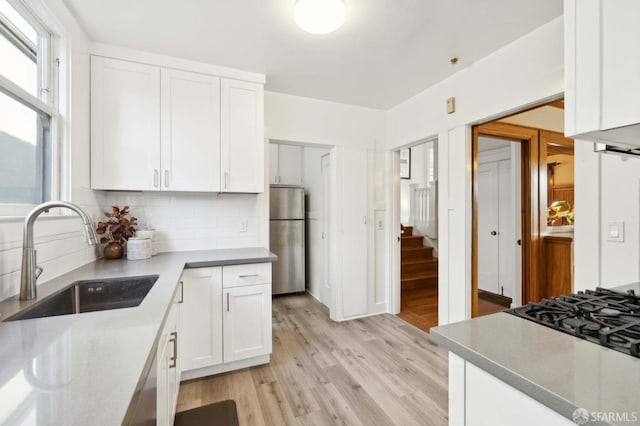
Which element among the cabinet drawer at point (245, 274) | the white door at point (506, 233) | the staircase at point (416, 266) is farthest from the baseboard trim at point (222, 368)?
the white door at point (506, 233)

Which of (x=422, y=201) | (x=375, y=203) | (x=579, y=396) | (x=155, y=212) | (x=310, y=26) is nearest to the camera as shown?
(x=579, y=396)

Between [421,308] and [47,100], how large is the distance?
395 cm

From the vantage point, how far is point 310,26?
1.65m

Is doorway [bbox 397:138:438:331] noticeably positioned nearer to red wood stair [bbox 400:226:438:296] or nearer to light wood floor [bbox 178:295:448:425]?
red wood stair [bbox 400:226:438:296]

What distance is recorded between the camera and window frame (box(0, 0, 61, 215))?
1453 mm

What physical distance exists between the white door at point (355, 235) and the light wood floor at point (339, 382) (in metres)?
0.37

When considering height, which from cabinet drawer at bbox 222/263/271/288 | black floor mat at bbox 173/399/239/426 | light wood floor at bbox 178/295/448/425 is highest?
cabinet drawer at bbox 222/263/271/288

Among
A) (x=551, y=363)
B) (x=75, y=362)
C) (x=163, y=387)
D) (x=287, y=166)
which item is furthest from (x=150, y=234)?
(x=287, y=166)

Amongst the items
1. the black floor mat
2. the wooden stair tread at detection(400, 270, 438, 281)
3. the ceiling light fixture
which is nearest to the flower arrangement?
the black floor mat

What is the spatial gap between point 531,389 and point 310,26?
1.91 m

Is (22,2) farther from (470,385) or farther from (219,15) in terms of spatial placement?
(470,385)

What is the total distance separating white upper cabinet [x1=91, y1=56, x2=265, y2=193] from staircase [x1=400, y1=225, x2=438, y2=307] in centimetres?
278

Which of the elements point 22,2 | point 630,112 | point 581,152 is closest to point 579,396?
point 630,112

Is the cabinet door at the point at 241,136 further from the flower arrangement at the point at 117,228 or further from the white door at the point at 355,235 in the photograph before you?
the white door at the point at 355,235
